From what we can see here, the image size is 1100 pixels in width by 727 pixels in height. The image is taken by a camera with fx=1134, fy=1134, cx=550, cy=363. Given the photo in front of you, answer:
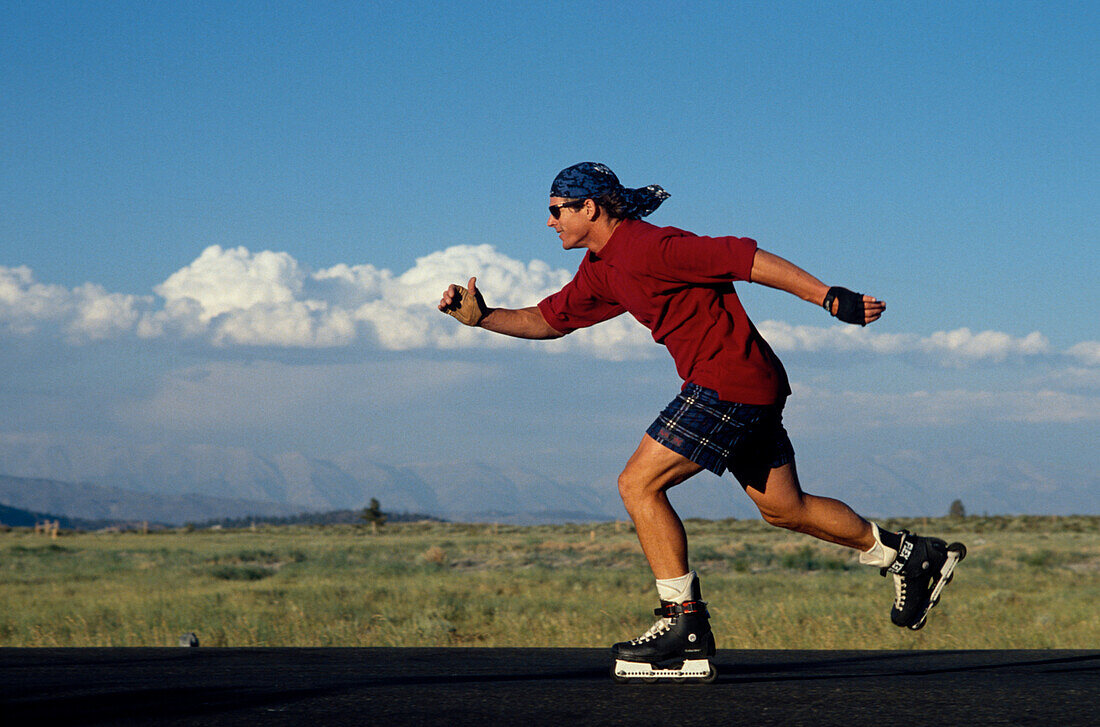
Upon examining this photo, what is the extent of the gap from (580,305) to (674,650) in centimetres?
172

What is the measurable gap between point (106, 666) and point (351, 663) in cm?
116

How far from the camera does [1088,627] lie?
1121cm

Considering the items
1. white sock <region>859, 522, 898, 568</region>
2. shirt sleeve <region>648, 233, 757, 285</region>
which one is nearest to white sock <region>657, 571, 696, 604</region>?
white sock <region>859, 522, 898, 568</region>

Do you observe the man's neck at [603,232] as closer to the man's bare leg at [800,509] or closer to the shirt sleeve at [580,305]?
the shirt sleeve at [580,305]

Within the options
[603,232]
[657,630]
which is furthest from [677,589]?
[603,232]

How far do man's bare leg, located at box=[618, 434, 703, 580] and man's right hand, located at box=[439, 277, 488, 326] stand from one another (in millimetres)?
1468

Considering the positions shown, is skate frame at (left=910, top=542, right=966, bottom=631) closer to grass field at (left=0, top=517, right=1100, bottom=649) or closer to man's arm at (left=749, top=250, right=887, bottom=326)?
man's arm at (left=749, top=250, right=887, bottom=326)

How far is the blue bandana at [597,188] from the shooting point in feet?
15.6

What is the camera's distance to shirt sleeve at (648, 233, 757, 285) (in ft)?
14.0

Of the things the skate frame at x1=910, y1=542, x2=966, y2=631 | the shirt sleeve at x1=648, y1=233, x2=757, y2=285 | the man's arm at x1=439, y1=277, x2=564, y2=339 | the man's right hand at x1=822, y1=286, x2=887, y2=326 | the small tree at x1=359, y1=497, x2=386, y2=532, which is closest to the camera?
the man's right hand at x1=822, y1=286, x2=887, y2=326

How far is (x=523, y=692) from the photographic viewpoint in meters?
4.04

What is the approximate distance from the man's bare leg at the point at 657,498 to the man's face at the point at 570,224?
37.4 inches

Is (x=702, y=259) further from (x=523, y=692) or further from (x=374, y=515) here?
(x=374, y=515)

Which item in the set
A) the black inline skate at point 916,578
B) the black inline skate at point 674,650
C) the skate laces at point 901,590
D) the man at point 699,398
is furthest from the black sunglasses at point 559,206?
the skate laces at point 901,590
